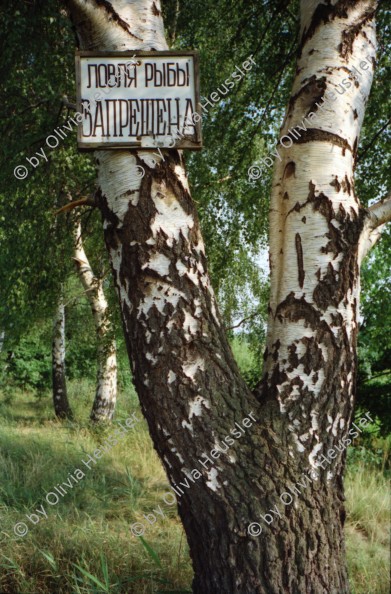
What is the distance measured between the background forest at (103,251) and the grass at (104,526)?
1 centimetres

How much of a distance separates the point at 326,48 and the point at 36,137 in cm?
327

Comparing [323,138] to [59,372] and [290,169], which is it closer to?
[290,169]

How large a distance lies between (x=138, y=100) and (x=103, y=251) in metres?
5.44

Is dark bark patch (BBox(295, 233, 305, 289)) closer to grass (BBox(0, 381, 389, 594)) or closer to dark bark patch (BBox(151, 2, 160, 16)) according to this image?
dark bark patch (BBox(151, 2, 160, 16))

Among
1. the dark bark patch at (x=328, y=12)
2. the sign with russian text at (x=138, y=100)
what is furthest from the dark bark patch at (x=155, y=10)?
the dark bark patch at (x=328, y=12)

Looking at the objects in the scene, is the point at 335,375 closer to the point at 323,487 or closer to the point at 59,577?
the point at 323,487

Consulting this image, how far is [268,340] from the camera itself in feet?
7.36

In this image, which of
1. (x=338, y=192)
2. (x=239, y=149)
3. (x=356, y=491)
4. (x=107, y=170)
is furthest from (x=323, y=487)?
(x=239, y=149)

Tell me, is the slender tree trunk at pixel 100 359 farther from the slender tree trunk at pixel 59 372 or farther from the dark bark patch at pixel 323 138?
the dark bark patch at pixel 323 138

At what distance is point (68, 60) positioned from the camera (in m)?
4.80

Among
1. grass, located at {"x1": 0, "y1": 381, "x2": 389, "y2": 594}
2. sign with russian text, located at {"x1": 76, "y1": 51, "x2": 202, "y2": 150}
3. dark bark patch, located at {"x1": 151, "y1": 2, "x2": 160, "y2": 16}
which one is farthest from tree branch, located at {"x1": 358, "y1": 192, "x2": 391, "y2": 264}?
grass, located at {"x1": 0, "y1": 381, "x2": 389, "y2": 594}

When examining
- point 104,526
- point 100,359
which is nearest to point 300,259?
point 104,526

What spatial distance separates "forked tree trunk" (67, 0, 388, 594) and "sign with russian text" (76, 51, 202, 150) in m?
0.07

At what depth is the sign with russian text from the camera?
6.96 feet
